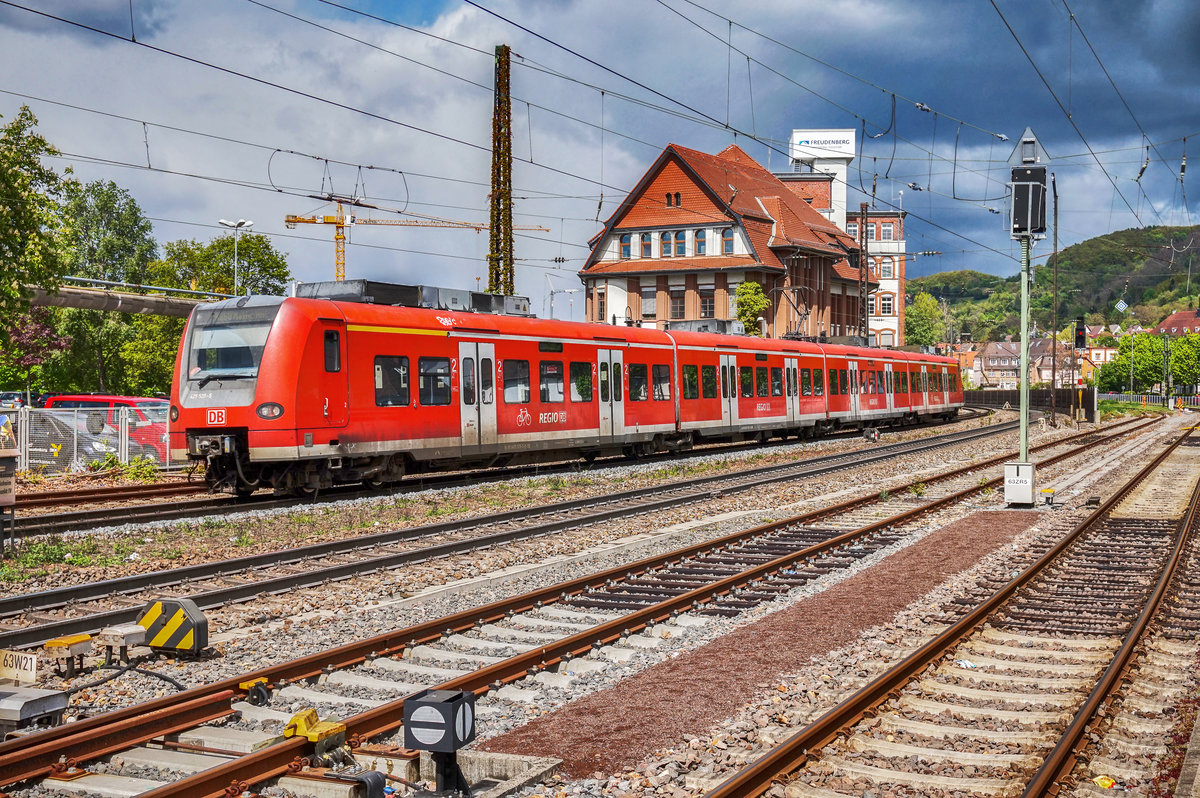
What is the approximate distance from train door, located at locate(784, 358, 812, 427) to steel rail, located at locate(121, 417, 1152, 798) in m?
21.2

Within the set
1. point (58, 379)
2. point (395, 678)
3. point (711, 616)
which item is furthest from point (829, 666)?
point (58, 379)

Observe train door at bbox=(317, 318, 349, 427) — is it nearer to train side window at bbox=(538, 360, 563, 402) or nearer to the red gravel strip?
train side window at bbox=(538, 360, 563, 402)

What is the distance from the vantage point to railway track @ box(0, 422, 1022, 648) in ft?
30.5

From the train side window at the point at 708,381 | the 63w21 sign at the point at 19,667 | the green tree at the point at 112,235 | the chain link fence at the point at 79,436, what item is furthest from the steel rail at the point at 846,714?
the green tree at the point at 112,235

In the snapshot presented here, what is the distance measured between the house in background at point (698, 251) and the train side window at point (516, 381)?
1642 inches

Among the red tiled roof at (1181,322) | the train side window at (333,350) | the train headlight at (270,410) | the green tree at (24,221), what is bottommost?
the train headlight at (270,410)

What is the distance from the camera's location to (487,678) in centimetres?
746

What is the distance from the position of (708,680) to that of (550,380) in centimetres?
1581

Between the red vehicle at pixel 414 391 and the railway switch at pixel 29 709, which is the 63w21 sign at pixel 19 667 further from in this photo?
the red vehicle at pixel 414 391

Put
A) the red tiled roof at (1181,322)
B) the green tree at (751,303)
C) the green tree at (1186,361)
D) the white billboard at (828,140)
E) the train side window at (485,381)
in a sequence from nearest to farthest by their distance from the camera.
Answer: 1. the train side window at (485,381)
2. the green tree at (751,303)
3. the white billboard at (828,140)
4. the green tree at (1186,361)
5. the red tiled roof at (1181,322)

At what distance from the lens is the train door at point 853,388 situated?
41.0 metres

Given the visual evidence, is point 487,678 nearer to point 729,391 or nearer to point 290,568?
point 290,568

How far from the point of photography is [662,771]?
582cm

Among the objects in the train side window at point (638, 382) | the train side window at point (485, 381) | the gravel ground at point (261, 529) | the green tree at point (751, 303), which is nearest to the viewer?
the gravel ground at point (261, 529)
